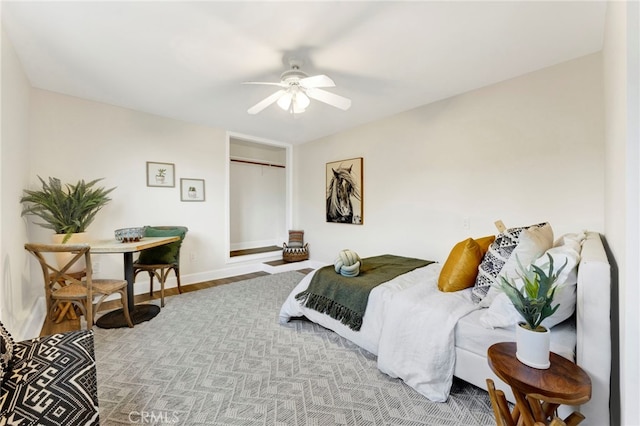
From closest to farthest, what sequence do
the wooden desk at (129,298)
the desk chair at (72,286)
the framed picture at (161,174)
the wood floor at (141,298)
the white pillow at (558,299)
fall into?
the white pillow at (558,299)
the desk chair at (72,286)
the wood floor at (141,298)
the wooden desk at (129,298)
the framed picture at (161,174)

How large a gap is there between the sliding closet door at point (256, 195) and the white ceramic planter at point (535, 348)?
16.6 ft

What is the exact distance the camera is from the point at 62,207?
267 centimetres

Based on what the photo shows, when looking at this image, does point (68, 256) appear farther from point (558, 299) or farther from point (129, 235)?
point (558, 299)

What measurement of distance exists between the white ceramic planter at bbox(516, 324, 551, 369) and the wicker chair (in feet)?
13.0

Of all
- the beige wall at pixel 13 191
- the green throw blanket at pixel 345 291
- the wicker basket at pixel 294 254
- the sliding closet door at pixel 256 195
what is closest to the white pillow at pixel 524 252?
the green throw blanket at pixel 345 291

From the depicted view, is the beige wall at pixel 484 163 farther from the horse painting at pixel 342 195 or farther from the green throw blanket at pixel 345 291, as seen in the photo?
the green throw blanket at pixel 345 291

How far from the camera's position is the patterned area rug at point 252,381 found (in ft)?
4.78

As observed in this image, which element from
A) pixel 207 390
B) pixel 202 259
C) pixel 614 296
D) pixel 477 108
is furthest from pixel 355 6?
pixel 202 259

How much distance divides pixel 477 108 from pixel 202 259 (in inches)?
163

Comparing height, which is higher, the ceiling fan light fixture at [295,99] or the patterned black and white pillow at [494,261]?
the ceiling fan light fixture at [295,99]

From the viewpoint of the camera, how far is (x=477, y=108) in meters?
2.79

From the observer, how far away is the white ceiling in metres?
1.68

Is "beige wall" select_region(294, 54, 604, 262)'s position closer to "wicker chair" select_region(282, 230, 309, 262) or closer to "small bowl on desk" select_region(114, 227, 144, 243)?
"wicker chair" select_region(282, 230, 309, 262)

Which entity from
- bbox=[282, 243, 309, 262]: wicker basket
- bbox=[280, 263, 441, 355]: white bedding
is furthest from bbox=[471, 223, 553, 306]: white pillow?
bbox=[282, 243, 309, 262]: wicker basket
